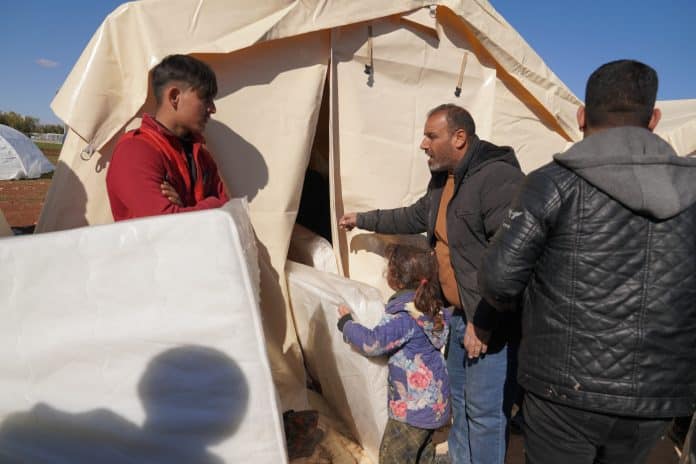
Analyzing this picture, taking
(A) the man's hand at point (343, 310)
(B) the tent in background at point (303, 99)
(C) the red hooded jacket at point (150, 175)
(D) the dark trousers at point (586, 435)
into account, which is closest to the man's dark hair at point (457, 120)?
(B) the tent in background at point (303, 99)

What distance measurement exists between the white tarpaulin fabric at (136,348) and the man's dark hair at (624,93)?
3.68 ft

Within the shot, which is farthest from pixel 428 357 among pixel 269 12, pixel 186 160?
pixel 269 12

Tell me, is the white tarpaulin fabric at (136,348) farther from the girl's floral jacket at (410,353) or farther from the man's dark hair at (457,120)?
the man's dark hair at (457,120)

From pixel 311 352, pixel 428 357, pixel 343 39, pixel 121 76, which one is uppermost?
pixel 343 39

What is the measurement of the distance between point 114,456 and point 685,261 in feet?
5.72

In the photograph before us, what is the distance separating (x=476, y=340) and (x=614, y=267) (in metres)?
0.75

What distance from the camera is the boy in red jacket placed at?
1704 mm

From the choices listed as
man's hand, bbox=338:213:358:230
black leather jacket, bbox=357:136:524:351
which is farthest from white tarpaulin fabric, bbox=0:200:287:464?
man's hand, bbox=338:213:358:230

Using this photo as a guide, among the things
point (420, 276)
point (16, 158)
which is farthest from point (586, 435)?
point (16, 158)

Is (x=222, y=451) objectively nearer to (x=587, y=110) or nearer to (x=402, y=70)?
(x=587, y=110)

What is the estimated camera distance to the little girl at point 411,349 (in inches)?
81.8

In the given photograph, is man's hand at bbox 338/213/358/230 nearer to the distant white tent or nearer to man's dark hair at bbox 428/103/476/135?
man's dark hair at bbox 428/103/476/135

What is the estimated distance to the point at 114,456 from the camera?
139 centimetres

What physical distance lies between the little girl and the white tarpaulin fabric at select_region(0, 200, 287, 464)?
2.60ft
